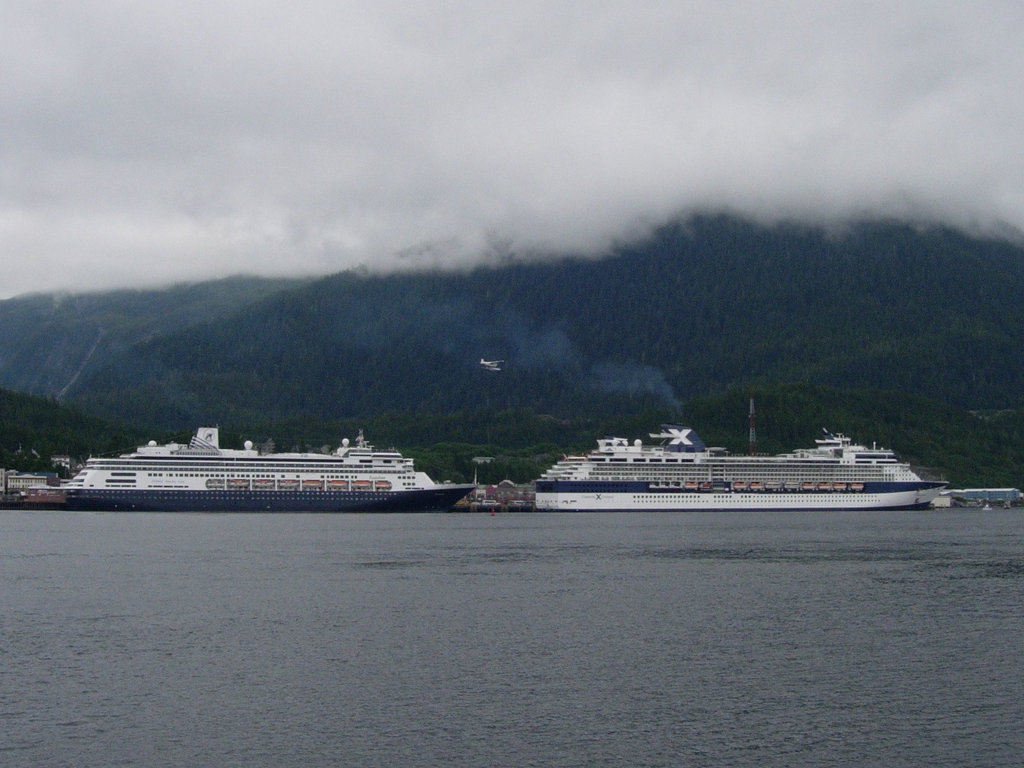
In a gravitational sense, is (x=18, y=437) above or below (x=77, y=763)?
above

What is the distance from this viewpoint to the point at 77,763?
2759cm

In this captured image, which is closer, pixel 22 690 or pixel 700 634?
pixel 22 690

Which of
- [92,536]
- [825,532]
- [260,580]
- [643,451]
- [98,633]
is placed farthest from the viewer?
[643,451]

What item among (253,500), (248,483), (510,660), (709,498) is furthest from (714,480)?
(510,660)

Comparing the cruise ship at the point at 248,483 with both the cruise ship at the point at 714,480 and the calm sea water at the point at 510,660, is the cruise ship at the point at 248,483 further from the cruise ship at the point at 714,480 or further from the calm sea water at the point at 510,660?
the calm sea water at the point at 510,660

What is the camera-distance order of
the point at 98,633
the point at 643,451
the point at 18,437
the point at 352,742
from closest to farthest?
the point at 352,742
the point at 98,633
the point at 643,451
the point at 18,437

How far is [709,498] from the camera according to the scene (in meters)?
144

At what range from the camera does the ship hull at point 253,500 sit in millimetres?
129000

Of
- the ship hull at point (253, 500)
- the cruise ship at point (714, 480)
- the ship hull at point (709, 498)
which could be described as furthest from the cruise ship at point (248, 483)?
the cruise ship at point (714, 480)

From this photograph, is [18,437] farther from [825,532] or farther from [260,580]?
[260,580]

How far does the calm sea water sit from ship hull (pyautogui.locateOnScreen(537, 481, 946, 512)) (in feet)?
226

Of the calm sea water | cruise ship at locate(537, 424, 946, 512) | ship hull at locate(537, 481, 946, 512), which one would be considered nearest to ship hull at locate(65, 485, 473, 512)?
ship hull at locate(537, 481, 946, 512)

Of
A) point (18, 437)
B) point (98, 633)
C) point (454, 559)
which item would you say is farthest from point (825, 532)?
point (18, 437)

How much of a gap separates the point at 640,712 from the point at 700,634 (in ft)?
36.4
